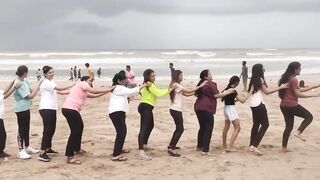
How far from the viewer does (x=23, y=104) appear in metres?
8.37

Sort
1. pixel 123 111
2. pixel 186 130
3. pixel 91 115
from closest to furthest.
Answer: pixel 123 111, pixel 186 130, pixel 91 115

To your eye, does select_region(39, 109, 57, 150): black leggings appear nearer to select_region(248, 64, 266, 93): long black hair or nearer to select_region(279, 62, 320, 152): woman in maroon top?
select_region(248, 64, 266, 93): long black hair

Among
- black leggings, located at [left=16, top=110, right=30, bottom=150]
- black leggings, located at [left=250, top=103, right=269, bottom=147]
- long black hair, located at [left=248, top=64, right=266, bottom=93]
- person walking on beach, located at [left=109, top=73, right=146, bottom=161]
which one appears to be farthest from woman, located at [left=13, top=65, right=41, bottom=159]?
black leggings, located at [left=250, top=103, right=269, bottom=147]

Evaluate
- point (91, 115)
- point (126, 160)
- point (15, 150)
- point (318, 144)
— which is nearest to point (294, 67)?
point (318, 144)

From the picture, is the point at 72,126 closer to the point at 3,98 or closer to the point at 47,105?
the point at 47,105

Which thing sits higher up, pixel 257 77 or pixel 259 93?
pixel 257 77

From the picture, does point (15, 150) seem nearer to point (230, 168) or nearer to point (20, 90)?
point (20, 90)

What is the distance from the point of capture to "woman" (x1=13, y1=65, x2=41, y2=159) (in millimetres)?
8242


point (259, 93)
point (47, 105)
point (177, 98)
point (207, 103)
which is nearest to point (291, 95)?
point (259, 93)

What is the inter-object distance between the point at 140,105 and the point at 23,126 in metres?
2.28

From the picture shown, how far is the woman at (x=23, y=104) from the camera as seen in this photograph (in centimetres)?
824

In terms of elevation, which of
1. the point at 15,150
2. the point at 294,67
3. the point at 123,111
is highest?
the point at 294,67

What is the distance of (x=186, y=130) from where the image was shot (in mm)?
11586

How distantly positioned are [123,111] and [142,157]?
1.01m
